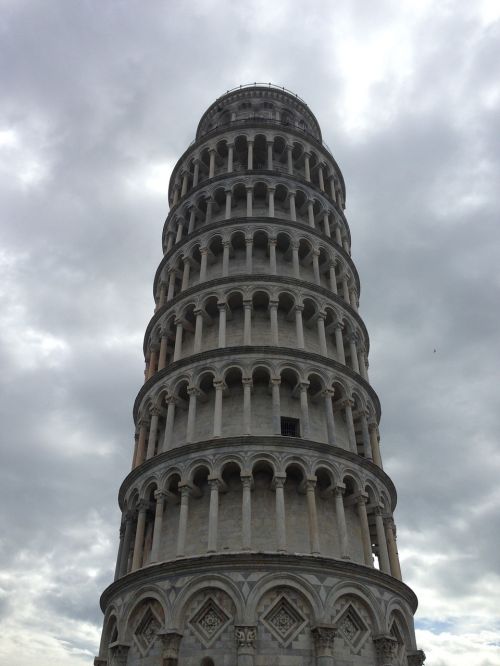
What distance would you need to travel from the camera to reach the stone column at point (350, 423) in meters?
28.6

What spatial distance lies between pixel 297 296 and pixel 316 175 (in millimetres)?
12703

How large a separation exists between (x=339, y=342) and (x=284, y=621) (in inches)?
576

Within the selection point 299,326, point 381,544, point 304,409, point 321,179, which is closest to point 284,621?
point 381,544

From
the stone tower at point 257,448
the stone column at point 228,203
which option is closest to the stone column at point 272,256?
the stone tower at point 257,448

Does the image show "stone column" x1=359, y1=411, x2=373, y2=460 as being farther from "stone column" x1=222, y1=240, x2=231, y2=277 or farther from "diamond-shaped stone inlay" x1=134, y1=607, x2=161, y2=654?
"diamond-shaped stone inlay" x1=134, y1=607, x2=161, y2=654

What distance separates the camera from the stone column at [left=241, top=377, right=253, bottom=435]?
87.4ft

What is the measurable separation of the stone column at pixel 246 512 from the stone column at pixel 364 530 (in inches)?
195

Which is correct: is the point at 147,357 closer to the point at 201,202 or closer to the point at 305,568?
the point at 201,202

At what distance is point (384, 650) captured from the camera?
22.6 m

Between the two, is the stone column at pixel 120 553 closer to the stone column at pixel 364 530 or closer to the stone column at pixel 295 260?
the stone column at pixel 364 530

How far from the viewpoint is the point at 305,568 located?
74.6 feet

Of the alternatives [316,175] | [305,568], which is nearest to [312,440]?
[305,568]

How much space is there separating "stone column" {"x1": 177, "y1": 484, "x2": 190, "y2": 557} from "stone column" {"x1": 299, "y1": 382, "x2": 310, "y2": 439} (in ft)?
18.1

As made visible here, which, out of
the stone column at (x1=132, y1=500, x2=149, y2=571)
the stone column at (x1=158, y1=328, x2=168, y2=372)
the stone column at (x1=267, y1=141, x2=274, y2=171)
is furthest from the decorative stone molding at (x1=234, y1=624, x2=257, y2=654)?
the stone column at (x1=267, y1=141, x2=274, y2=171)
